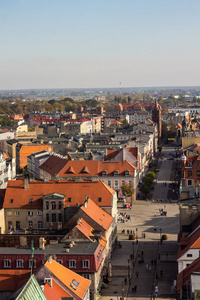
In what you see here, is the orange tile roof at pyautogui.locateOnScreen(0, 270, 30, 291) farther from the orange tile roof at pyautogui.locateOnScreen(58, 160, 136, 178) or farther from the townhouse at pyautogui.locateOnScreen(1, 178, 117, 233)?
the orange tile roof at pyautogui.locateOnScreen(58, 160, 136, 178)

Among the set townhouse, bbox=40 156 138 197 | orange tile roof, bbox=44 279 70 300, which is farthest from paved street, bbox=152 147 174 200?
orange tile roof, bbox=44 279 70 300

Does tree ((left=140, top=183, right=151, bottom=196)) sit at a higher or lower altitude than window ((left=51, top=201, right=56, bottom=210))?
lower

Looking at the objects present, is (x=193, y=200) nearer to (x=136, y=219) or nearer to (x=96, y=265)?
(x=96, y=265)

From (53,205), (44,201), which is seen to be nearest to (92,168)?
(44,201)

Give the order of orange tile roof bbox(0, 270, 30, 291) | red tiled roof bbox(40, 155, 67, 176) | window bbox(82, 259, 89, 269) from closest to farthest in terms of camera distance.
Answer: orange tile roof bbox(0, 270, 30, 291), window bbox(82, 259, 89, 269), red tiled roof bbox(40, 155, 67, 176)

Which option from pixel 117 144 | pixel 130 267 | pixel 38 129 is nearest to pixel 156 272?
pixel 130 267

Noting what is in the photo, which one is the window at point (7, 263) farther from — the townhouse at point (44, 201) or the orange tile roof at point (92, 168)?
the orange tile roof at point (92, 168)
